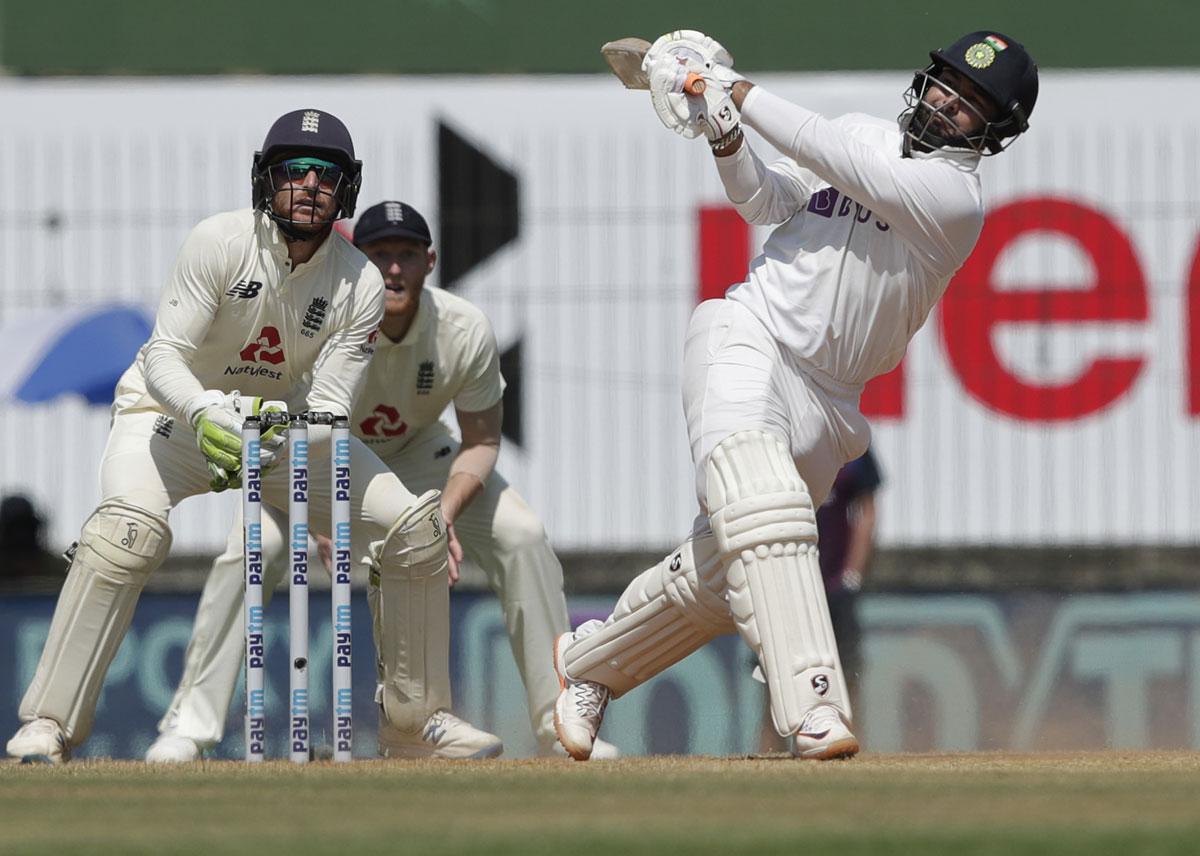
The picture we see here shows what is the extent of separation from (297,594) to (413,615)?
99 centimetres

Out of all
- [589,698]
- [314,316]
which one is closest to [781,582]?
[589,698]

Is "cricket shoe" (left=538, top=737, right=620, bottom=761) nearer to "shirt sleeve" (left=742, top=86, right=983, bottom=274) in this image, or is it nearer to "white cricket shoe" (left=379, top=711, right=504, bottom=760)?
"white cricket shoe" (left=379, top=711, right=504, bottom=760)

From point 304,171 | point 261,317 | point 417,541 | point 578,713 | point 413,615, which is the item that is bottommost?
point 578,713

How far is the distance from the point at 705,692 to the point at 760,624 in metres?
4.44

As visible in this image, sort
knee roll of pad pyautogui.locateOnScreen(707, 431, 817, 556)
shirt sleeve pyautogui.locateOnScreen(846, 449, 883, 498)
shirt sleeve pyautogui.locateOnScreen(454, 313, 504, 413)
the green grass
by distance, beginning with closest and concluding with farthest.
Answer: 1. the green grass
2. knee roll of pad pyautogui.locateOnScreen(707, 431, 817, 556)
3. shirt sleeve pyautogui.locateOnScreen(454, 313, 504, 413)
4. shirt sleeve pyautogui.locateOnScreen(846, 449, 883, 498)

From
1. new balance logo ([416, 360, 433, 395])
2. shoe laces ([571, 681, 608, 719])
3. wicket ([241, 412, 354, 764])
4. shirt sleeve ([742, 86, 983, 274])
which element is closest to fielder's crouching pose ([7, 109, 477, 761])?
wicket ([241, 412, 354, 764])

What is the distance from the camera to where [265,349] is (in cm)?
664

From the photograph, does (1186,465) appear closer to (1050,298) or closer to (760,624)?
(1050,298)

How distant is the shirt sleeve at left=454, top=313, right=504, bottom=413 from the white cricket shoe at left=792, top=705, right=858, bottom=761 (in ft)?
7.80

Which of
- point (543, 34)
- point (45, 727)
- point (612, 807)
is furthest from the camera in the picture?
point (543, 34)

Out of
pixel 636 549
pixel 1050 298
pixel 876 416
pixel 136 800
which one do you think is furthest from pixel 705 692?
pixel 136 800

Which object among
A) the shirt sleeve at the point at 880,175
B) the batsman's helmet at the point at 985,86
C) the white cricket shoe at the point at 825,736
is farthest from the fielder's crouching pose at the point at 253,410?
the batsman's helmet at the point at 985,86

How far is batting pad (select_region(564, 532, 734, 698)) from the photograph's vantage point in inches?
238

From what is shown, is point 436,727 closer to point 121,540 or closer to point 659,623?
point 659,623
